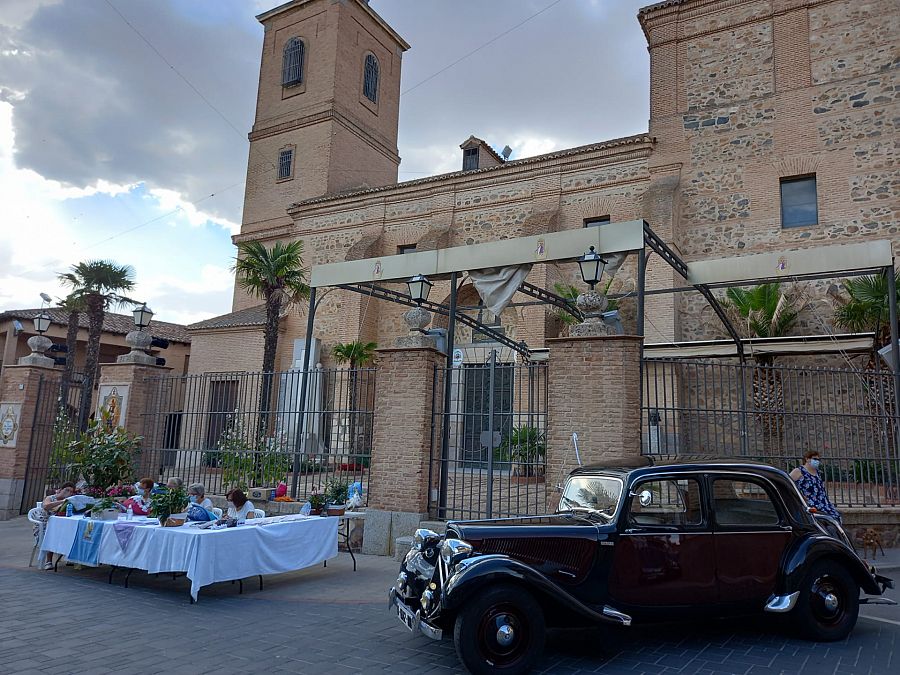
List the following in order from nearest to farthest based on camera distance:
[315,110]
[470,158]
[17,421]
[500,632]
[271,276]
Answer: [500,632] < [17,421] < [271,276] < [470,158] < [315,110]

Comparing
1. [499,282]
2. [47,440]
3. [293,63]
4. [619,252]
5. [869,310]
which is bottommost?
[47,440]

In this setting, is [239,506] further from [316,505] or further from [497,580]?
[497,580]

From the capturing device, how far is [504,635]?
4535 mm

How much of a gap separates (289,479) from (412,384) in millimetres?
5341

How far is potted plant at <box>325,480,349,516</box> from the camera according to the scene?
8383 millimetres

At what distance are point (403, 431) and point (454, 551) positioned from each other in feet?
13.9

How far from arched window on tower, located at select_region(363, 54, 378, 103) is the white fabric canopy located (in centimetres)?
2040

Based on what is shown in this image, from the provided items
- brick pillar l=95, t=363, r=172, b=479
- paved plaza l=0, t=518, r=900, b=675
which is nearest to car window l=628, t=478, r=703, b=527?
paved plaza l=0, t=518, r=900, b=675

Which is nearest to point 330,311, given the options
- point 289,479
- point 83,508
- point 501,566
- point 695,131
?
point 289,479

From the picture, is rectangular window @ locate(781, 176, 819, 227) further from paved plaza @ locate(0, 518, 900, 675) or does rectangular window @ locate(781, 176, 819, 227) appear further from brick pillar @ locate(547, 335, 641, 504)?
paved plaza @ locate(0, 518, 900, 675)

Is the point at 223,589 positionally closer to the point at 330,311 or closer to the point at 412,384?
the point at 412,384

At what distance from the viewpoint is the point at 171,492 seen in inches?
278

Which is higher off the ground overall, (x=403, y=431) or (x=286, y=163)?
(x=286, y=163)

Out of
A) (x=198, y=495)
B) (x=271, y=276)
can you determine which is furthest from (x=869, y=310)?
(x=271, y=276)
